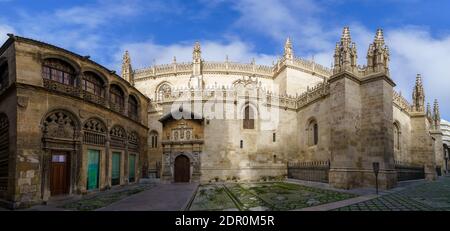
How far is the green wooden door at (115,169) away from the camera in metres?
17.7

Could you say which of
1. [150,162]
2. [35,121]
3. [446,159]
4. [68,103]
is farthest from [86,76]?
[446,159]

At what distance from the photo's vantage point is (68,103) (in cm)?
1359

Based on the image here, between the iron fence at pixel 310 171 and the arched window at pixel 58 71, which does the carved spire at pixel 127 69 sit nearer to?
the arched window at pixel 58 71

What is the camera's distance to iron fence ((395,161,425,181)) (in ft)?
60.4

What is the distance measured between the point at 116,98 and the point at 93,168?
227 inches

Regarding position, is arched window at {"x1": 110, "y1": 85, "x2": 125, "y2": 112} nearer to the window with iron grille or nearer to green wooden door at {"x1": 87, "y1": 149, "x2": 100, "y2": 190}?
the window with iron grille

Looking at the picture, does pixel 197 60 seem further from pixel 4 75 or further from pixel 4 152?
pixel 4 152

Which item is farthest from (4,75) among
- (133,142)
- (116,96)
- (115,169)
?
(133,142)

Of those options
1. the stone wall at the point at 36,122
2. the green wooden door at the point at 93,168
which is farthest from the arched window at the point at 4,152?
the green wooden door at the point at 93,168

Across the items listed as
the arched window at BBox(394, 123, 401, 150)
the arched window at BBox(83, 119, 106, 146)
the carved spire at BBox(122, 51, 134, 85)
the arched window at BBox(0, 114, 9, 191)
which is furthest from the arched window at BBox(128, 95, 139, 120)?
the arched window at BBox(394, 123, 401, 150)

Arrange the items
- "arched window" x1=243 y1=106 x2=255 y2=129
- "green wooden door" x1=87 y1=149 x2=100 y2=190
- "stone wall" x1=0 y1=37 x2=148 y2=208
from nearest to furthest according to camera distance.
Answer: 1. "stone wall" x1=0 y1=37 x2=148 y2=208
2. "green wooden door" x1=87 y1=149 x2=100 y2=190
3. "arched window" x1=243 y1=106 x2=255 y2=129

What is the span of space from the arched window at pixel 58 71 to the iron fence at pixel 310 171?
16.6 metres

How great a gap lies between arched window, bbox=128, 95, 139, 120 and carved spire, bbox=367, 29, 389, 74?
59.2 ft

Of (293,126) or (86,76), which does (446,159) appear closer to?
(293,126)
